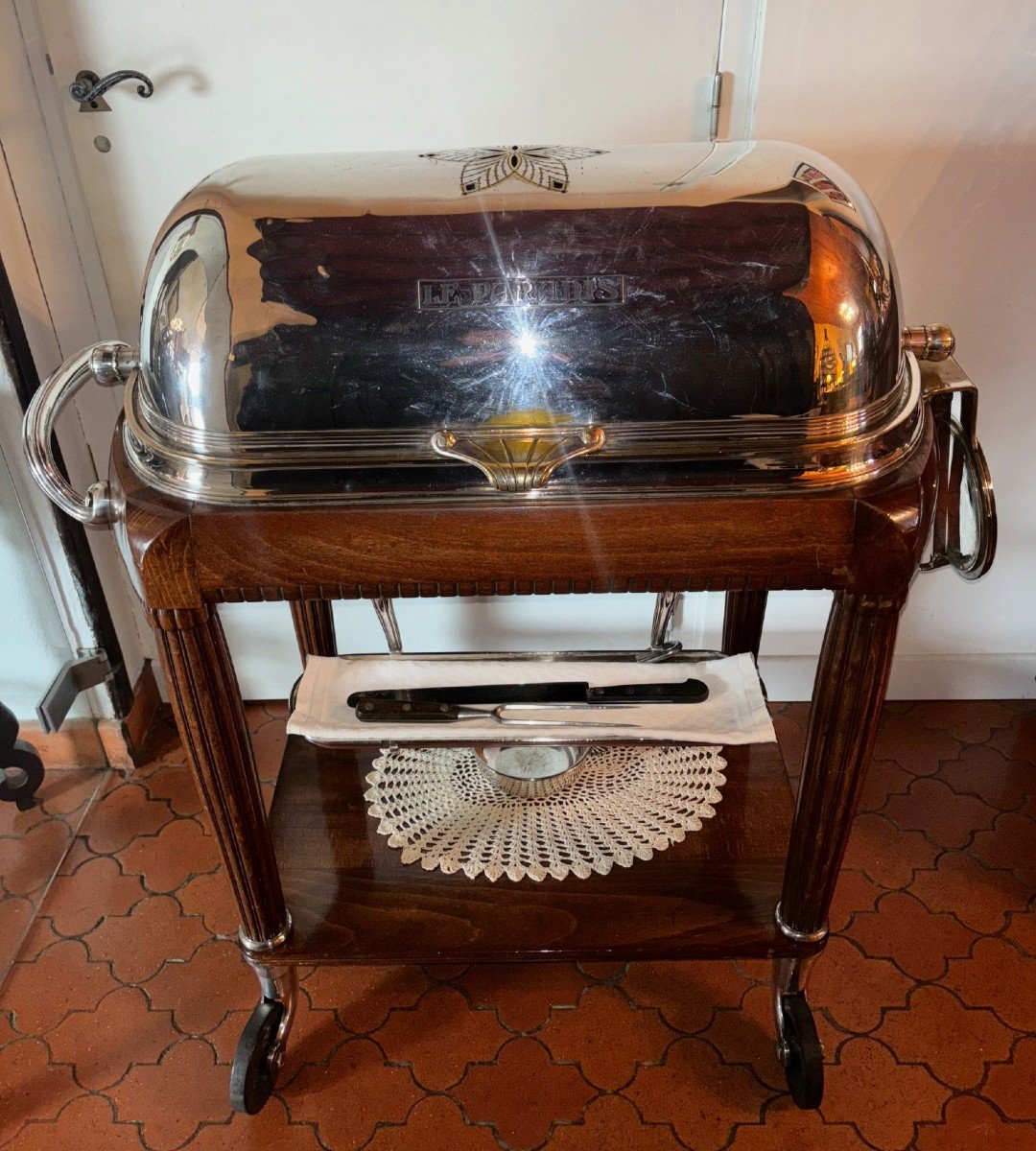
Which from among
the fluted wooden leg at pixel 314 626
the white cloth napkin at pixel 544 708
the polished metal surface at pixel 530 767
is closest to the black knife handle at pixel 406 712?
the white cloth napkin at pixel 544 708

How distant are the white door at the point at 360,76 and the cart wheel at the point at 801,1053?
0.97 m

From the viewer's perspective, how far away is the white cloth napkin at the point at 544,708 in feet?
3.21

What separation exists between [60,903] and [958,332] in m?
1.37

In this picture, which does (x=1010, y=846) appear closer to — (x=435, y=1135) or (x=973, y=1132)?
(x=973, y=1132)

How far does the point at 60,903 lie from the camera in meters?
1.26

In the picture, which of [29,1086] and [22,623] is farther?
[22,623]

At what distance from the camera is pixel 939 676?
1509mm

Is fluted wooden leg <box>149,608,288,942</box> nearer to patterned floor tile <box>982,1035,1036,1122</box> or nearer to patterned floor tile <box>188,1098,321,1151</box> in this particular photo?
patterned floor tile <box>188,1098,321,1151</box>

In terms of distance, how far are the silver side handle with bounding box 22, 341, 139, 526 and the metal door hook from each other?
43 cm

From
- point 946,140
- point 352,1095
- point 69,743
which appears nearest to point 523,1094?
point 352,1095

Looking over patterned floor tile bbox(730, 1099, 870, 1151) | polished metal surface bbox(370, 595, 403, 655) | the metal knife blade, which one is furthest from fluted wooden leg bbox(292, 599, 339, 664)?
patterned floor tile bbox(730, 1099, 870, 1151)

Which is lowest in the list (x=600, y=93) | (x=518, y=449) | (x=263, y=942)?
(x=263, y=942)

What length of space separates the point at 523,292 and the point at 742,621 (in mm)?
626

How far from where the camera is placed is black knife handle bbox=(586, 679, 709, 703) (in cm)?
101
